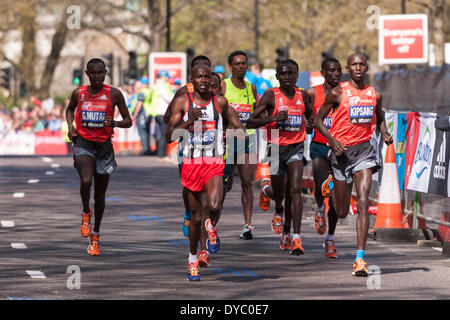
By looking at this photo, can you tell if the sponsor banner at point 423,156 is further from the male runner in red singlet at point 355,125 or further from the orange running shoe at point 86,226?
the orange running shoe at point 86,226

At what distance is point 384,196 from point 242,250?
2454 millimetres

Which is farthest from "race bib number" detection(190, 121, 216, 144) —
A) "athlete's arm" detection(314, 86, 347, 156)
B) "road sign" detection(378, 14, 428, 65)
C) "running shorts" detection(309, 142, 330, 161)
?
"road sign" detection(378, 14, 428, 65)

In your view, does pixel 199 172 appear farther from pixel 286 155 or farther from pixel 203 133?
pixel 286 155

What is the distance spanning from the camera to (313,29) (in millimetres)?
65938

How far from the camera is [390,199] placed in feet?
47.8

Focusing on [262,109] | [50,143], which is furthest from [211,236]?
[50,143]

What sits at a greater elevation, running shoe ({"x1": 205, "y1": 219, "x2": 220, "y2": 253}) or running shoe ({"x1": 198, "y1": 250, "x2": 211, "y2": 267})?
running shoe ({"x1": 205, "y1": 219, "x2": 220, "y2": 253})

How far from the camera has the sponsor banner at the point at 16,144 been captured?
34.8m

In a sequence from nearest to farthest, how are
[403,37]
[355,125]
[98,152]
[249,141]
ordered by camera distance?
[355,125] → [98,152] → [249,141] → [403,37]

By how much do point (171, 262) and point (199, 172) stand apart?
1.49 m

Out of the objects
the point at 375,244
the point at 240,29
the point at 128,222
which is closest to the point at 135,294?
the point at 375,244

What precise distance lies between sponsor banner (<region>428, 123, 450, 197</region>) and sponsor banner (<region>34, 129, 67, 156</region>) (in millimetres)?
22127

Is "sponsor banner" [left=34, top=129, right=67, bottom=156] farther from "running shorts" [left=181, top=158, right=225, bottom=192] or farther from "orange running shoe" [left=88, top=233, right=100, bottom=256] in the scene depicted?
"running shorts" [left=181, top=158, right=225, bottom=192]

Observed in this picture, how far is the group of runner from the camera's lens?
10.6 m
